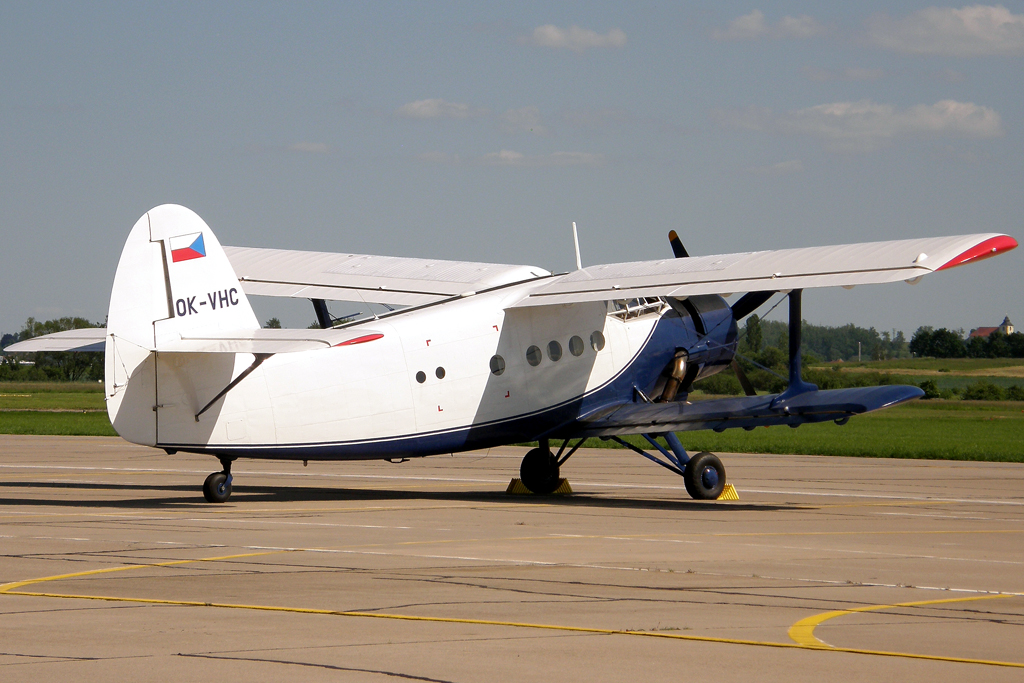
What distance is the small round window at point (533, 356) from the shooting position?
65.2 ft

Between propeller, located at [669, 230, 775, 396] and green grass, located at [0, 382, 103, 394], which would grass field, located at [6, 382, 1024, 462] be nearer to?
propeller, located at [669, 230, 775, 396]

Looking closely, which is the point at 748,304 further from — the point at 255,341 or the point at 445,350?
the point at 255,341

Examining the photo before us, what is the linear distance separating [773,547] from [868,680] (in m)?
6.73

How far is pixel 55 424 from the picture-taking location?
53844 millimetres

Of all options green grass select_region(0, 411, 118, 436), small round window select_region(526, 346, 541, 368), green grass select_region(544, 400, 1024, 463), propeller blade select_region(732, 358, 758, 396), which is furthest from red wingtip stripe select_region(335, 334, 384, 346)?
green grass select_region(0, 411, 118, 436)

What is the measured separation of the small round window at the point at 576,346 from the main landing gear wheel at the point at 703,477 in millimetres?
2643

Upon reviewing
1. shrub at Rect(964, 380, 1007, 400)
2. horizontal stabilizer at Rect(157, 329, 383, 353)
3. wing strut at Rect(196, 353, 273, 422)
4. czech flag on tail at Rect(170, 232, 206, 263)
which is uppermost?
czech flag on tail at Rect(170, 232, 206, 263)

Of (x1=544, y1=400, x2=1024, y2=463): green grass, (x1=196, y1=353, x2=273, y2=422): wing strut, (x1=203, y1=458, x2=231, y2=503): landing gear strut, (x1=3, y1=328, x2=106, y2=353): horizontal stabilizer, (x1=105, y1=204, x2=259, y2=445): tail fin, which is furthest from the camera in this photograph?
(x1=544, y1=400, x2=1024, y2=463): green grass

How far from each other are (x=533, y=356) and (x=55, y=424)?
40.1 m

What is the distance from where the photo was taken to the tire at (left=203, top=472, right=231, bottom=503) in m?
18.3

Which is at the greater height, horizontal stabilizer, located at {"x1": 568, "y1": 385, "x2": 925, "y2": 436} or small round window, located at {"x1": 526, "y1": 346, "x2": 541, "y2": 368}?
small round window, located at {"x1": 526, "y1": 346, "x2": 541, "y2": 368}

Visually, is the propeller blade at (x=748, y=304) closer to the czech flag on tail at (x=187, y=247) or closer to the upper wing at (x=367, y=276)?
the upper wing at (x=367, y=276)

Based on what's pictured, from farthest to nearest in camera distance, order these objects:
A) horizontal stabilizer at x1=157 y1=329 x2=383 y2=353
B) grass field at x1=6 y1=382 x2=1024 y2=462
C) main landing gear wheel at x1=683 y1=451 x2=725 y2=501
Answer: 1. grass field at x1=6 y1=382 x2=1024 y2=462
2. main landing gear wheel at x1=683 y1=451 x2=725 y2=501
3. horizontal stabilizer at x1=157 y1=329 x2=383 y2=353

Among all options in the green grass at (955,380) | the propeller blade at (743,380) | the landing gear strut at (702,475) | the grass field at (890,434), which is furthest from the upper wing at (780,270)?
the green grass at (955,380)
